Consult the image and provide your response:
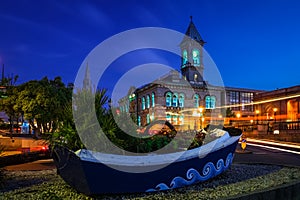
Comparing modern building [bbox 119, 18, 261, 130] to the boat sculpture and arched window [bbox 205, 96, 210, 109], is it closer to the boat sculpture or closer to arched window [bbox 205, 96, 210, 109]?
arched window [bbox 205, 96, 210, 109]

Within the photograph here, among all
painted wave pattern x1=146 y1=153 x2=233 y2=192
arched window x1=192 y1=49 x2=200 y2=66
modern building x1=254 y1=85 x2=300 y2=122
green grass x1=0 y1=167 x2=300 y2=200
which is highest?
arched window x1=192 y1=49 x2=200 y2=66

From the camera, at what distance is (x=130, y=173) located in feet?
19.6

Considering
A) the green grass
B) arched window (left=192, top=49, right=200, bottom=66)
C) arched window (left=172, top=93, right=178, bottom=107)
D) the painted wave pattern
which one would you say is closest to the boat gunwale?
the painted wave pattern

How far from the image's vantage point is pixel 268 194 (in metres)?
6.07

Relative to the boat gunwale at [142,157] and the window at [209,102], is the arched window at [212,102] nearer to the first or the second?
the window at [209,102]

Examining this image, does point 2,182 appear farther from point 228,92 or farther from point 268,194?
point 228,92

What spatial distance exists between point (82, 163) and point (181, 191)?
2.55 metres

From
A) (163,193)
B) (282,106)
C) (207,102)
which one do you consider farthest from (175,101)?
→ (163,193)

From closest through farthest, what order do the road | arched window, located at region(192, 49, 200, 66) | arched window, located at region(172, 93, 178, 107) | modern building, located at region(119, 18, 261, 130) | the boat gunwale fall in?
the boat gunwale, the road, modern building, located at region(119, 18, 261, 130), arched window, located at region(172, 93, 178, 107), arched window, located at region(192, 49, 200, 66)

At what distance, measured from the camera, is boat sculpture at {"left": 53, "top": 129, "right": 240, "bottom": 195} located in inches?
221

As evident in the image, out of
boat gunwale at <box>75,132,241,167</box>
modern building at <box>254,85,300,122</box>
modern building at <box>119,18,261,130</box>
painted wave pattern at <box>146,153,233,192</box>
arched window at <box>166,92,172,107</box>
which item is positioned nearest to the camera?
boat gunwale at <box>75,132,241,167</box>

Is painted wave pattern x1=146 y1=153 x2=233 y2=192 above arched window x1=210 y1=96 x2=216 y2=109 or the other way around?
the other way around

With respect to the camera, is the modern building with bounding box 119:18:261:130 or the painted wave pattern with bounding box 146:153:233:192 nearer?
the painted wave pattern with bounding box 146:153:233:192

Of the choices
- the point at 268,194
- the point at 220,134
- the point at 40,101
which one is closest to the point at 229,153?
the point at 220,134
